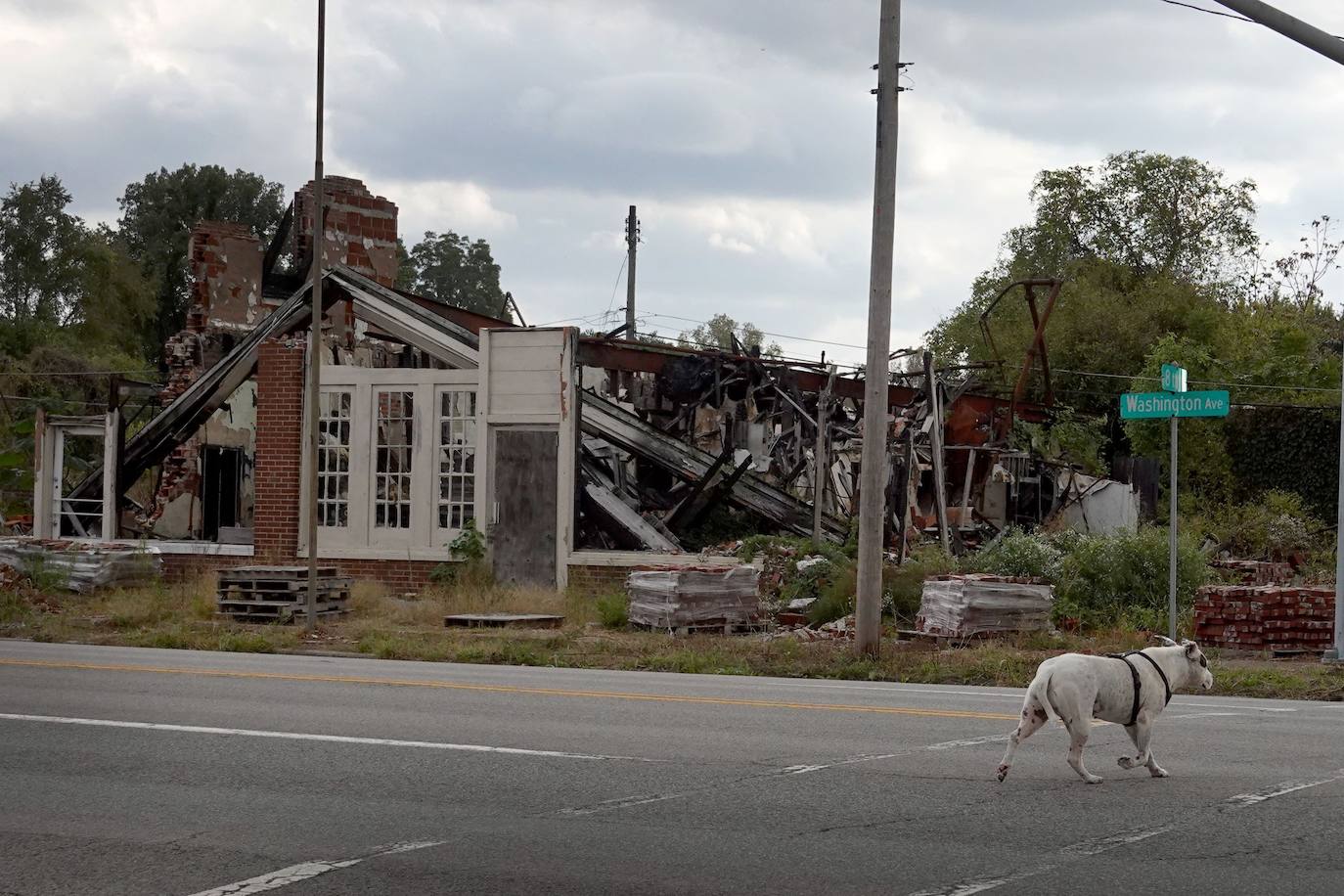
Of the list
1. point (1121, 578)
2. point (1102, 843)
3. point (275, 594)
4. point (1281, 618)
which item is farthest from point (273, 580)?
point (1102, 843)

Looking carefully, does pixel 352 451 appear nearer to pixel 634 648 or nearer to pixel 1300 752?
pixel 634 648

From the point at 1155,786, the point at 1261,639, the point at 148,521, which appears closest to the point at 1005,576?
the point at 1261,639

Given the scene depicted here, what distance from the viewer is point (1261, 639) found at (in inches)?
714

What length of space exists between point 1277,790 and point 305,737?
6.17m

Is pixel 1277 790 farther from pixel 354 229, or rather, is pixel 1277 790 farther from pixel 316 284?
pixel 354 229

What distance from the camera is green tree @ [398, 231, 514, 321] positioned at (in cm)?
9650

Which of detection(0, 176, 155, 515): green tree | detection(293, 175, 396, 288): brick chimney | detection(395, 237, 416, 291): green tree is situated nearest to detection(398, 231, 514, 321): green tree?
detection(395, 237, 416, 291): green tree

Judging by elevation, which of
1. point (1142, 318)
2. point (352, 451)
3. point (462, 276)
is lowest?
point (352, 451)

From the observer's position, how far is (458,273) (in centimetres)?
9781

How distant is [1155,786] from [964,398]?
2121 centimetres

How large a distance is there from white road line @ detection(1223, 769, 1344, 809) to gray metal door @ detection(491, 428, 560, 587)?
16603mm

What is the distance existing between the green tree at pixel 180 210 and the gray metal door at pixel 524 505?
2113 inches

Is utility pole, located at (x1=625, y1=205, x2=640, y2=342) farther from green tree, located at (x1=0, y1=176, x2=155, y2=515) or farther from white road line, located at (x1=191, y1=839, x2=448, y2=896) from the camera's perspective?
white road line, located at (x1=191, y1=839, x2=448, y2=896)

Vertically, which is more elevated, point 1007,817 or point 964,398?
point 964,398
